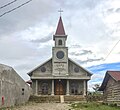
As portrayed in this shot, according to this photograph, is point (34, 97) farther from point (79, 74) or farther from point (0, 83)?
point (0, 83)

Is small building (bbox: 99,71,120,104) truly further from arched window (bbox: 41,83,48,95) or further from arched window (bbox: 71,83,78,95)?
arched window (bbox: 41,83,48,95)

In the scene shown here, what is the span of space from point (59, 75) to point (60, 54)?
12.2 ft

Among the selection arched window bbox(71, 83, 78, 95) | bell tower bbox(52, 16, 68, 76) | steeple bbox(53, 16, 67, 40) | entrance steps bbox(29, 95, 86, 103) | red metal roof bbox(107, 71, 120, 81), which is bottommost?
entrance steps bbox(29, 95, 86, 103)

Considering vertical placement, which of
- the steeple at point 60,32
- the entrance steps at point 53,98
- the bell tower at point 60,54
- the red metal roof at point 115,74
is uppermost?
the steeple at point 60,32

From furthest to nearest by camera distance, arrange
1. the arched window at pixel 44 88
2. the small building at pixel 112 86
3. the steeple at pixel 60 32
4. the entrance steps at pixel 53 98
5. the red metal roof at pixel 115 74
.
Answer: the steeple at pixel 60 32
the arched window at pixel 44 88
the entrance steps at pixel 53 98
the small building at pixel 112 86
the red metal roof at pixel 115 74

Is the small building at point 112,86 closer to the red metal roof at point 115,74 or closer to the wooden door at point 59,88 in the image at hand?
the red metal roof at point 115,74

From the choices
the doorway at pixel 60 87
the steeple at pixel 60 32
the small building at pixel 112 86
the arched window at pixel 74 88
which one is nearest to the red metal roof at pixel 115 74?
the small building at pixel 112 86

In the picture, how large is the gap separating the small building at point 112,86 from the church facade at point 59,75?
14.9 m

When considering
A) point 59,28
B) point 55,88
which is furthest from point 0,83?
point 59,28

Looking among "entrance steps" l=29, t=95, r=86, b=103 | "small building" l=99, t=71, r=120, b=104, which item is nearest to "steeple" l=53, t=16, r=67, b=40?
"entrance steps" l=29, t=95, r=86, b=103

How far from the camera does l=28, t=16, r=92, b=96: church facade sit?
41906 mm

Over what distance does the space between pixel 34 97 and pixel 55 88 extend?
713 centimetres

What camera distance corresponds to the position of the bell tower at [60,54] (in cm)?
4228

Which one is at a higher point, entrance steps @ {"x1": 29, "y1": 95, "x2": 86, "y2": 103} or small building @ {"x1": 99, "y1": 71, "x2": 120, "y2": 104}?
small building @ {"x1": 99, "y1": 71, "x2": 120, "y2": 104}
